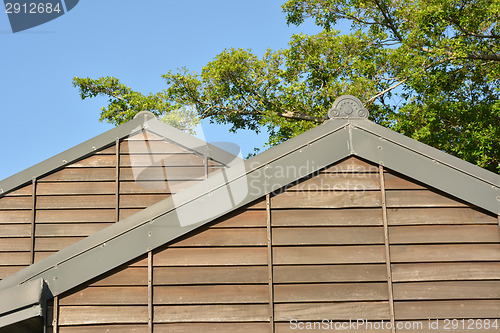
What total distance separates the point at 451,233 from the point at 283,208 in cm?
164

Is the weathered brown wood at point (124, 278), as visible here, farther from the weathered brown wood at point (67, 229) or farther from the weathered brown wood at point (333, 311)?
→ the weathered brown wood at point (67, 229)

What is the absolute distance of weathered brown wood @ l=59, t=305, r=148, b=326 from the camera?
5125 mm

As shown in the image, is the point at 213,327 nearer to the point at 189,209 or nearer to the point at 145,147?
the point at 189,209

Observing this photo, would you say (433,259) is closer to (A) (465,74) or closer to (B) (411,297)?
(B) (411,297)

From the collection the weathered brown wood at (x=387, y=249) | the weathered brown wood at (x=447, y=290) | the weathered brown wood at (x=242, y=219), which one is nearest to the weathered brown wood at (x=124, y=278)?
the weathered brown wood at (x=242, y=219)

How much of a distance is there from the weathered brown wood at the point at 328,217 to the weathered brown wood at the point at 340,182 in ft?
0.70

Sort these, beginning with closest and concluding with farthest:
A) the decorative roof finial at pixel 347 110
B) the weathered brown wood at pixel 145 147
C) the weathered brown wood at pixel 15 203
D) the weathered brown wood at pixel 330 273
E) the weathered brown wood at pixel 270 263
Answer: the weathered brown wood at pixel 270 263 < the weathered brown wood at pixel 330 273 < the decorative roof finial at pixel 347 110 < the weathered brown wood at pixel 15 203 < the weathered brown wood at pixel 145 147

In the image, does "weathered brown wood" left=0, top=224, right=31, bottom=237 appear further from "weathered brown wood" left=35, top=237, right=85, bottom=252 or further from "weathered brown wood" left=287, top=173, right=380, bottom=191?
"weathered brown wood" left=287, top=173, right=380, bottom=191

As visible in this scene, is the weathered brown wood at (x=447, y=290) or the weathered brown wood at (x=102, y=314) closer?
the weathered brown wood at (x=102, y=314)

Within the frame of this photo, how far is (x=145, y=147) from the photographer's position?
29.3 ft

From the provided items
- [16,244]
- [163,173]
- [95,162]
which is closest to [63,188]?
[95,162]

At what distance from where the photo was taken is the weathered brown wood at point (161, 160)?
8.87m

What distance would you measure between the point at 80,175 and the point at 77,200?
0.38 m

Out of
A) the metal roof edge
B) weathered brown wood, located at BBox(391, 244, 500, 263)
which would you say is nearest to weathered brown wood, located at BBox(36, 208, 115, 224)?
the metal roof edge
